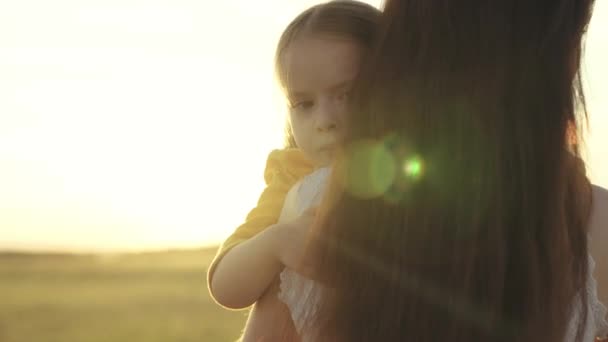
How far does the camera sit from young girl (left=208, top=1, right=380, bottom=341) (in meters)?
2.43

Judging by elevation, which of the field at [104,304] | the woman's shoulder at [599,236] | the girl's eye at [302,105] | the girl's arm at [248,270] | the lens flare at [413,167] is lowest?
the field at [104,304]

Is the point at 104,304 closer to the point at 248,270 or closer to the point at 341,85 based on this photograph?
the point at 341,85

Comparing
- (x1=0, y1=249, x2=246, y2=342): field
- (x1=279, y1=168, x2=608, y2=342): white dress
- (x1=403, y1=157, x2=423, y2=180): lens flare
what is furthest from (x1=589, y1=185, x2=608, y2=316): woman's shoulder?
(x1=0, y1=249, x2=246, y2=342): field

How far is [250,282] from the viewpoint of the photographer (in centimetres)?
245

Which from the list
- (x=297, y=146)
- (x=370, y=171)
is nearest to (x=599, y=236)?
(x=370, y=171)

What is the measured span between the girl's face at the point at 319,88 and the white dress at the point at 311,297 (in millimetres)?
261

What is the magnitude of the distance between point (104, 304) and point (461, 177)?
17.9m

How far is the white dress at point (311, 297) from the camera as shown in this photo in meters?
2.30

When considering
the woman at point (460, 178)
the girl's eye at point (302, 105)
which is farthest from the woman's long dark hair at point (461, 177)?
the girl's eye at point (302, 105)

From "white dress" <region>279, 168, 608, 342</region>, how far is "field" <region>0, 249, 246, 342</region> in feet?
35.6

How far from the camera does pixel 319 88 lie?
8.88 ft

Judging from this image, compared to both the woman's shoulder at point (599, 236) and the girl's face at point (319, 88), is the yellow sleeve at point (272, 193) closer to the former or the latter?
the girl's face at point (319, 88)

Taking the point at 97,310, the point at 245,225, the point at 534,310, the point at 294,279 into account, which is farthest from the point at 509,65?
the point at 97,310

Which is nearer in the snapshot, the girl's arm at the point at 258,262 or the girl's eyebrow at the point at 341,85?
the girl's arm at the point at 258,262
